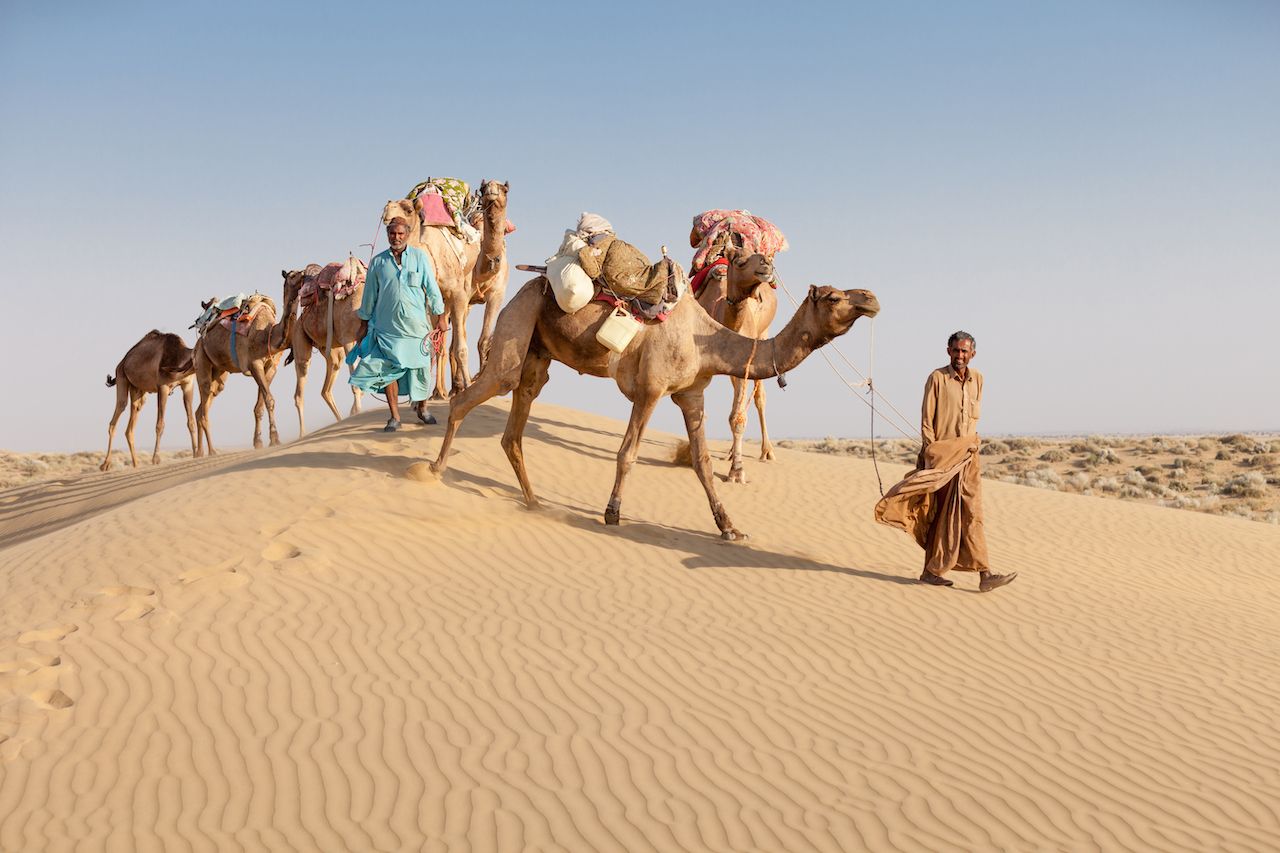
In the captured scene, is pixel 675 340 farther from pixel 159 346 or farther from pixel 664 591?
pixel 159 346

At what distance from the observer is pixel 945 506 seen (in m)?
9.12

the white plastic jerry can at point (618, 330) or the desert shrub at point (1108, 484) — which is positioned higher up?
the white plastic jerry can at point (618, 330)

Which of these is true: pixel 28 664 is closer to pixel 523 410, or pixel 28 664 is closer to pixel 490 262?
pixel 523 410

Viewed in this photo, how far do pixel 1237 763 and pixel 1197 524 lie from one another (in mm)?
10761

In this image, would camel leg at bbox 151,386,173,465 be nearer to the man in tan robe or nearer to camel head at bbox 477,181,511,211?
camel head at bbox 477,181,511,211

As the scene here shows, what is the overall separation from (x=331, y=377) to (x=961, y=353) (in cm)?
1104

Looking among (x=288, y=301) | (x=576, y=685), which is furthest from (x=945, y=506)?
(x=288, y=301)

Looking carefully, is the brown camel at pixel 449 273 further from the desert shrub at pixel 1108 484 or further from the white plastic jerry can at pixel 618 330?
the desert shrub at pixel 1108 484

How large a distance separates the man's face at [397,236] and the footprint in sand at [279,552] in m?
4.26

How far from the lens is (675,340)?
1005 cm

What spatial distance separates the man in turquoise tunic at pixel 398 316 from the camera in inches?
470

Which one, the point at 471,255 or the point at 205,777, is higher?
the point at 471,255

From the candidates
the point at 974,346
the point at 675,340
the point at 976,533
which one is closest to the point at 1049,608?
the point at 976,533

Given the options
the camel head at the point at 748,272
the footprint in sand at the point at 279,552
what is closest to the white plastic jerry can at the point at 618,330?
the camel head at the point at 748,272
